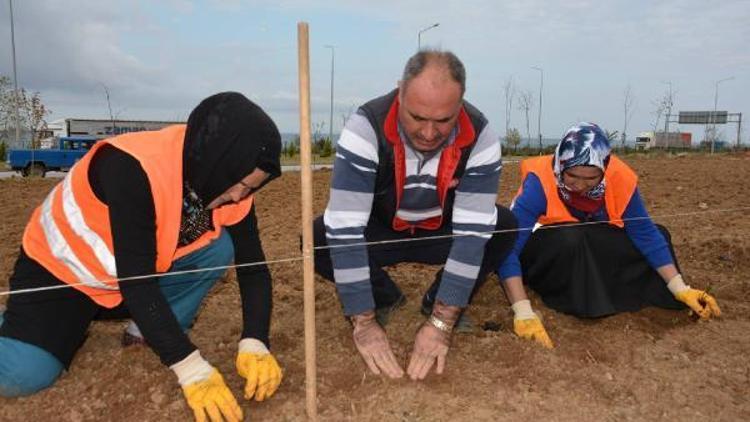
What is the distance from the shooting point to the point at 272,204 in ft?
20.8

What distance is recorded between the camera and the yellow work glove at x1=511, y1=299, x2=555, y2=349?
2.50 m

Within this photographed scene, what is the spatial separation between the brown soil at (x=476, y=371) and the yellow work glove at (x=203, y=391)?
0.59ft

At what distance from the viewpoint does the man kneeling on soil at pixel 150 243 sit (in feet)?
5.96

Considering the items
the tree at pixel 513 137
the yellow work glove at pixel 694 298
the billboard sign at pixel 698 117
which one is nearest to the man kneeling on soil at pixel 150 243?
the yellow work glove at pixel 694 298

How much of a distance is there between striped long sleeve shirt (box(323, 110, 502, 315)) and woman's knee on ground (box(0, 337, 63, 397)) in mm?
1049

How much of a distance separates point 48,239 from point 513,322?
1.93 metres

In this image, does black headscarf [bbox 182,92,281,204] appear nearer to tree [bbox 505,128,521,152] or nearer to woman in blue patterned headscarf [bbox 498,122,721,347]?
woman in blue patterned headscarf [bbox 498,122,721,347]

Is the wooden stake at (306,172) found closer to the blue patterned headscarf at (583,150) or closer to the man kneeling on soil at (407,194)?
the man kneeling on soil at (407,194)

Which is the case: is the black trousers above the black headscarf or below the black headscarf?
below

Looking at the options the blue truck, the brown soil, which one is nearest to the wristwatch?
the brown soil

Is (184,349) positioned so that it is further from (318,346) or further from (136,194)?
(318,346)

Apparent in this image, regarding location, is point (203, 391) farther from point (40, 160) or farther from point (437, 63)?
point (40, 160)

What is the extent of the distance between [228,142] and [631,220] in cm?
195

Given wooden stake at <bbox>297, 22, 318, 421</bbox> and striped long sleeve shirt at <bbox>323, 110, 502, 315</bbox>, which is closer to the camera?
wooden stake at <bbox>297, 22, 318, 421</bbox>
